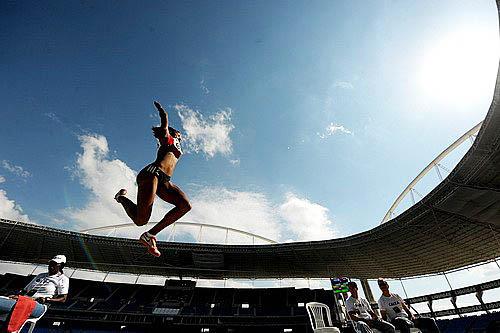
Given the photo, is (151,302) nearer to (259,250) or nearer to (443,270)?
(259,250)

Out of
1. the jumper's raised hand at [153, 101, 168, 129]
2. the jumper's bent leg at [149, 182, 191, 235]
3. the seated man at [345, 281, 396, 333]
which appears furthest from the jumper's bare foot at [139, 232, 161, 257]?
the seated man at [345, 281, 396, 333]

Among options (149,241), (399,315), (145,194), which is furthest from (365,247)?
(145,194)

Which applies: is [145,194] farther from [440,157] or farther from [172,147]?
[440,157]

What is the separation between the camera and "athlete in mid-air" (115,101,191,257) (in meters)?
4.10

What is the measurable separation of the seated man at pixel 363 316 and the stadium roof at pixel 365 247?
11.2 m

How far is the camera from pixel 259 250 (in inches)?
1079

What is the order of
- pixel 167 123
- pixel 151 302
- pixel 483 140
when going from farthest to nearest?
pixel 151 302 < pixel 483 140 < pixel 167 123

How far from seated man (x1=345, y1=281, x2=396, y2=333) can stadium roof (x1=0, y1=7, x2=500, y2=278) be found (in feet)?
36.9

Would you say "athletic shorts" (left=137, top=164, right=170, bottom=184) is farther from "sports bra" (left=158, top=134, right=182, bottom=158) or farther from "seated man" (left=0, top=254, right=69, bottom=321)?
"seated man" (left=0, top=254, right=69, bottom=321)

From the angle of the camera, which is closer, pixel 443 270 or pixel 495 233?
pixel 495 233

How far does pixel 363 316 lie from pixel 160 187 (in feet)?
21.6

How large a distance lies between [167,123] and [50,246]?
104 feet

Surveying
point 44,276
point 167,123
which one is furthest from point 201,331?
point 167,123

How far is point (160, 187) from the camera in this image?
4453mm
